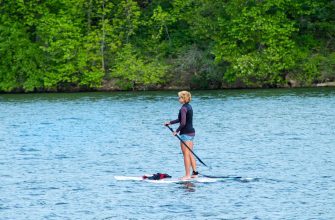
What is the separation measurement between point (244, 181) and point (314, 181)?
6.41 ft

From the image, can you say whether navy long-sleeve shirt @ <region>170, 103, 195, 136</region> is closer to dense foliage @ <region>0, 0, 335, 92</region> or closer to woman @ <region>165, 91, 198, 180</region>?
woman @ <region>165, 91, 198, 180</region>

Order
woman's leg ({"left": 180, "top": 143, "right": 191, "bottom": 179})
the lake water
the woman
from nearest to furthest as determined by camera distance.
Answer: the lake water
the woman
woman's leg ({"left": 180, "top": 143, "right": 191, "bottom": 179})

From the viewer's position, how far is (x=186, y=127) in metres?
28.8

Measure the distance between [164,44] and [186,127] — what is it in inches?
2194

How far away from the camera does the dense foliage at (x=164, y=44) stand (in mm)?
79562

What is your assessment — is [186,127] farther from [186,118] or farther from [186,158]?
[186,158]

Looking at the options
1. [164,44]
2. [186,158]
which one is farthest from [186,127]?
[164,44]

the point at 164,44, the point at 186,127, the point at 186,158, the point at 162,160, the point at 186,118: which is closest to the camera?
the point at 186,118

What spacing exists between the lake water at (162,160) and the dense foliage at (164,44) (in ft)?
56.4

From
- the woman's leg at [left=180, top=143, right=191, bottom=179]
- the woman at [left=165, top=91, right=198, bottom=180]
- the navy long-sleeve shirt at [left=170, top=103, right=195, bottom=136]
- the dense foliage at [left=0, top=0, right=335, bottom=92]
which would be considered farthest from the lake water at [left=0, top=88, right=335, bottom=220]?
the dense foliage at [left=0, top=0, right=335, bottom=92]

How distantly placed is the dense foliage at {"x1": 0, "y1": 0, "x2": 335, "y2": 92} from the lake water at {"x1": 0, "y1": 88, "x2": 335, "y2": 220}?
17.2 metres

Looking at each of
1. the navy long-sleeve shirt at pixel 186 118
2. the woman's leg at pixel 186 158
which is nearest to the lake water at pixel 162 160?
the woman's leg at pixel 186 158

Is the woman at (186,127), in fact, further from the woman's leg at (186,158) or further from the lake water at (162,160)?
the lake water at (162,160)

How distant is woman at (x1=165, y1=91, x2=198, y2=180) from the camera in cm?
2831
